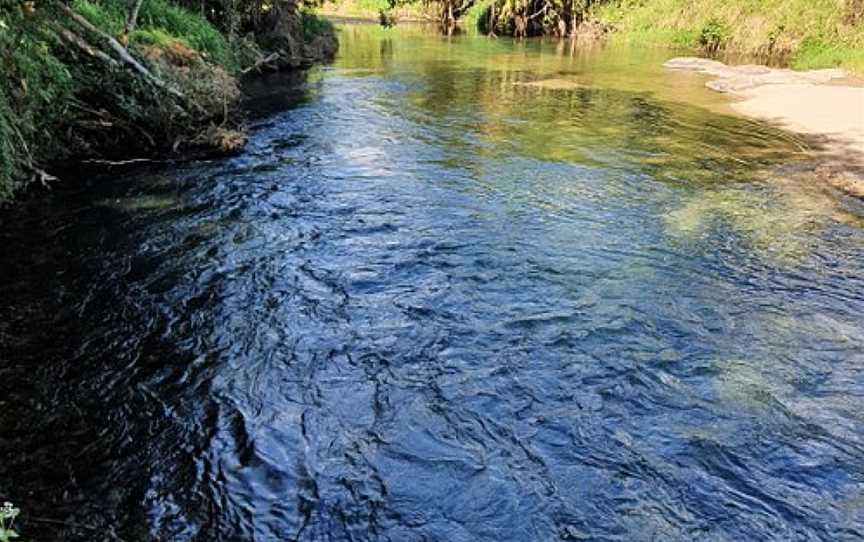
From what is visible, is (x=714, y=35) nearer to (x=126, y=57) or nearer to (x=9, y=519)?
(x=126, y=57)

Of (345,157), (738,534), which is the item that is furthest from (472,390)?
(345,157)

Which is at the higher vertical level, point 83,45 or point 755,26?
point 755,26

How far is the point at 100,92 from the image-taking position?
35.1ft

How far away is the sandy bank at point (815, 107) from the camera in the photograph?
41.6 feet

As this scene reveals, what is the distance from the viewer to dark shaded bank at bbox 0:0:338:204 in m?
8.73

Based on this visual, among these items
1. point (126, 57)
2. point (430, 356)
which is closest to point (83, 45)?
point (126, 57)

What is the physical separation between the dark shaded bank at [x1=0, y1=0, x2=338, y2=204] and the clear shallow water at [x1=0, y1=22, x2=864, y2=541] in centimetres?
84

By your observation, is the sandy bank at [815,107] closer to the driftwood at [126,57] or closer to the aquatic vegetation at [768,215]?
the aquatic vegetation at [768,215]

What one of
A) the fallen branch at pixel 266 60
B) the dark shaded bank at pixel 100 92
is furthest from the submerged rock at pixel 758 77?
the dark shaded bank at pixel 100 92

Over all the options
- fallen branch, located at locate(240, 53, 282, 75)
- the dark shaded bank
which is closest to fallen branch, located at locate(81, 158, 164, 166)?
the dark shaded bank

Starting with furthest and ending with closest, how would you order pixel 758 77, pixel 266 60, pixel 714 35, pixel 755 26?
pixel 714 35 → pixel 755 26 → pixel 758 77 → pixel 266 60

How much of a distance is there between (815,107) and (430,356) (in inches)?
659

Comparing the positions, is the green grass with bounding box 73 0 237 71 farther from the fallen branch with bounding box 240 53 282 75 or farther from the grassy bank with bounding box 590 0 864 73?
the grassy bank with bounding box 590 0 864 73

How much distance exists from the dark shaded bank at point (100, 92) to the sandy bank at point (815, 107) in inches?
436
